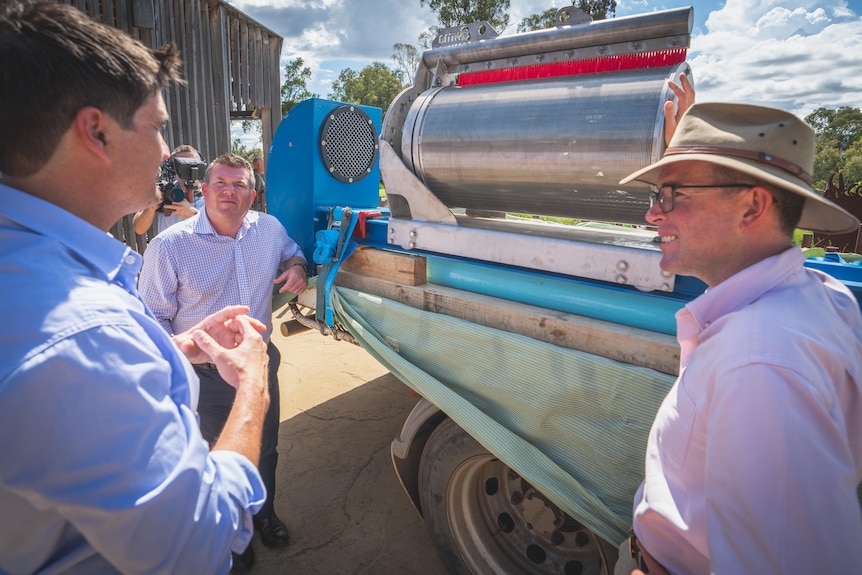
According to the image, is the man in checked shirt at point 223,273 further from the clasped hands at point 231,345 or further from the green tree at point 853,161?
the green tree at point 853,161

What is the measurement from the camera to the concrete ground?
250 cm

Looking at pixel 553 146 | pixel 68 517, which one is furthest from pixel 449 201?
pixel 68 517

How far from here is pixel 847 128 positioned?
1160 inches

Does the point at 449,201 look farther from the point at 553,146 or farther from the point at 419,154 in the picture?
the point at 553,146

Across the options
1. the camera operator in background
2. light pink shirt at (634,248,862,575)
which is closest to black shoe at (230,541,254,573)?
light pink shirt at (634,248,862,575)

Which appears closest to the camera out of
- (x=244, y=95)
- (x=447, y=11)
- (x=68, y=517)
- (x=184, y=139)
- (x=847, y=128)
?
(x=68, y=517)

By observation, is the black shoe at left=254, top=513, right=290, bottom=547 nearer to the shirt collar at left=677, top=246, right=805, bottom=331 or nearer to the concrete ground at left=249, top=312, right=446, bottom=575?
the concrete ground at left=249, top=312, right=446, bottom=575

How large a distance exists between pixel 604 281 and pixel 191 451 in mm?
1346

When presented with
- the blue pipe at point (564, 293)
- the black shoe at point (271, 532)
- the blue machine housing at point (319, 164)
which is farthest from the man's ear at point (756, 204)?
the black shoe at point (271, 532)

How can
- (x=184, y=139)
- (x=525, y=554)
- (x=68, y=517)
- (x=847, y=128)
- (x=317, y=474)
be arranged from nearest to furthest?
(x=68, y=517) < (x=525, y=554) < (x=317, y=474) < (x=184, y=139) < (x=847, y=128)

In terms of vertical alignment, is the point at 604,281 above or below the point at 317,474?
above

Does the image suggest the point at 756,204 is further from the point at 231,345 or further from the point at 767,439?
the point at 231,345

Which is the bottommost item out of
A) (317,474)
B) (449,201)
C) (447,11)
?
(317,474)

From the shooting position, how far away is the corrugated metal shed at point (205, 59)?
6.04 m
